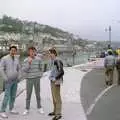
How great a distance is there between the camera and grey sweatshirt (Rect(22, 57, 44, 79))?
36.0 feet

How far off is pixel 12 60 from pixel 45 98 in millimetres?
3827

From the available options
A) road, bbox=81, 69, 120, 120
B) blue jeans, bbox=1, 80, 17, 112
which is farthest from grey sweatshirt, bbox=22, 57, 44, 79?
road, bbox=81, 69, 120, 120

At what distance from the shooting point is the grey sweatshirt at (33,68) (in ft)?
36.0

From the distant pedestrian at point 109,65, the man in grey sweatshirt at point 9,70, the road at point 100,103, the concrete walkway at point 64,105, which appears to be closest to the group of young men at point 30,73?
the man in grey sweatshirt at point 9,70

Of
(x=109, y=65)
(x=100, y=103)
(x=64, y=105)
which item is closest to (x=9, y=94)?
(x=64, y=105)

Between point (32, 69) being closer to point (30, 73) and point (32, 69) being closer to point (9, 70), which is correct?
point (30, 73)

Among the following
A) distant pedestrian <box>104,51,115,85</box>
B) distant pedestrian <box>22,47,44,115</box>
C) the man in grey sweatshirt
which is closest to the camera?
the man in grey sweatshirt

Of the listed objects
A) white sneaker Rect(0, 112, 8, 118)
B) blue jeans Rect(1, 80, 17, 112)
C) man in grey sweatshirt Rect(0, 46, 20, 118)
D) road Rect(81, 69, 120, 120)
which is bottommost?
road Rect(81, 69, 120, 120)

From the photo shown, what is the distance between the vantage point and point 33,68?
11.0 metres

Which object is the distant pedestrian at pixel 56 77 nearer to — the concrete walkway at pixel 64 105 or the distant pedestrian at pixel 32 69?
the concrete walkway at pixel 64 105

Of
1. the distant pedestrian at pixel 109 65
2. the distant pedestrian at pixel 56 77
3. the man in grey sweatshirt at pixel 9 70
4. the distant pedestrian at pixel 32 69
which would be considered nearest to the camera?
the distant pedestrian at pixel 56 77

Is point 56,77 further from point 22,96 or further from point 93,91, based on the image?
point 93,91

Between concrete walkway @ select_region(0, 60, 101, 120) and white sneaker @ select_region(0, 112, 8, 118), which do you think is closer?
white sneaker @ select_region(0, 112, 8, 118)

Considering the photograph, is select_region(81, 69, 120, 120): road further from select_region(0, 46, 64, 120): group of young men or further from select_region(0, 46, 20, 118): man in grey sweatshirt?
select_region(0, 46, 20, 118): man in grey sweatshirt
